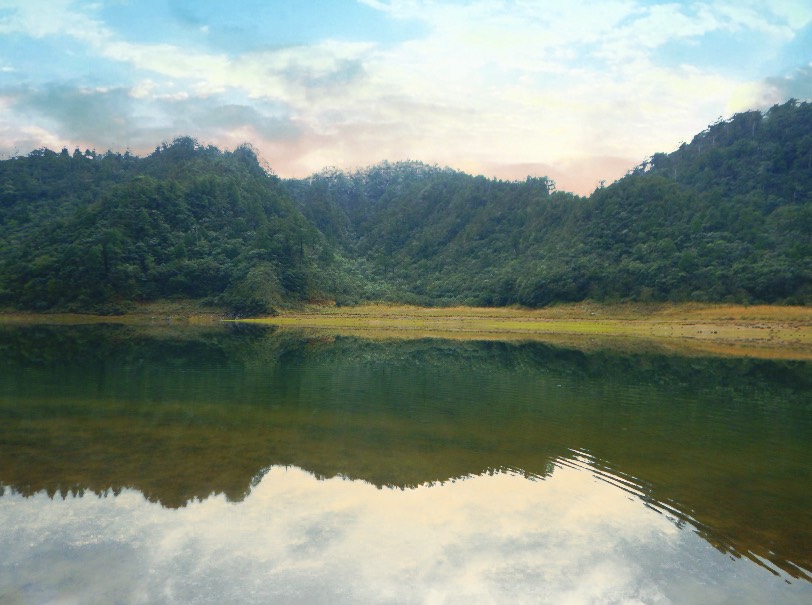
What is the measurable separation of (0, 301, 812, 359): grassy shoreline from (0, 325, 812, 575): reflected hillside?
26429 mm

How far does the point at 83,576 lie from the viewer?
718cm

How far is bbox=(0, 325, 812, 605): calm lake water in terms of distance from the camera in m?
7.50

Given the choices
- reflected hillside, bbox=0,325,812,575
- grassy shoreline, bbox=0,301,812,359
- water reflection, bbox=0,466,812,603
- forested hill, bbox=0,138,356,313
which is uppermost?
forested hill, bbox=0,138,356,313

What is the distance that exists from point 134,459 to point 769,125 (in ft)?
491

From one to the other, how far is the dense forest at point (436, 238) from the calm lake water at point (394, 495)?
74.3 metres

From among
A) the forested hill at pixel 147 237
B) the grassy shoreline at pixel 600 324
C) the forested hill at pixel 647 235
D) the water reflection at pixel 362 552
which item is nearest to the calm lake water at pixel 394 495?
the water reflection at pixel 362 552

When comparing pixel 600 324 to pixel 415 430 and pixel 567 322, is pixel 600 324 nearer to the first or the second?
pixel 567 322

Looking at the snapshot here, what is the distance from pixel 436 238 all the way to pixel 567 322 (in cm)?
8905

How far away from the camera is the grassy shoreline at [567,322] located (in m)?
57.2

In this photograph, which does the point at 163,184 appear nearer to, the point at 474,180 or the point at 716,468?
the point at 474,180

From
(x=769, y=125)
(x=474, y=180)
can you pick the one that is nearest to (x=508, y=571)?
(x=769, y=125)

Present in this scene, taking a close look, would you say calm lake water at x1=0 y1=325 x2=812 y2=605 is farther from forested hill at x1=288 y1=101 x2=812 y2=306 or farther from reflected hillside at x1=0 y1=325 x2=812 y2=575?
forested hill at x1=288 y1=101 x2=812 y2=306

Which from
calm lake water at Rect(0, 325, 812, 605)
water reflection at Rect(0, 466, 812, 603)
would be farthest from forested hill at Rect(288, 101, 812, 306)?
water reflection at Rect(0, 466, 812, 603)

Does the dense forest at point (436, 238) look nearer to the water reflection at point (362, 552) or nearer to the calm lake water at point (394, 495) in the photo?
the calm lake water at point (394, 495)
